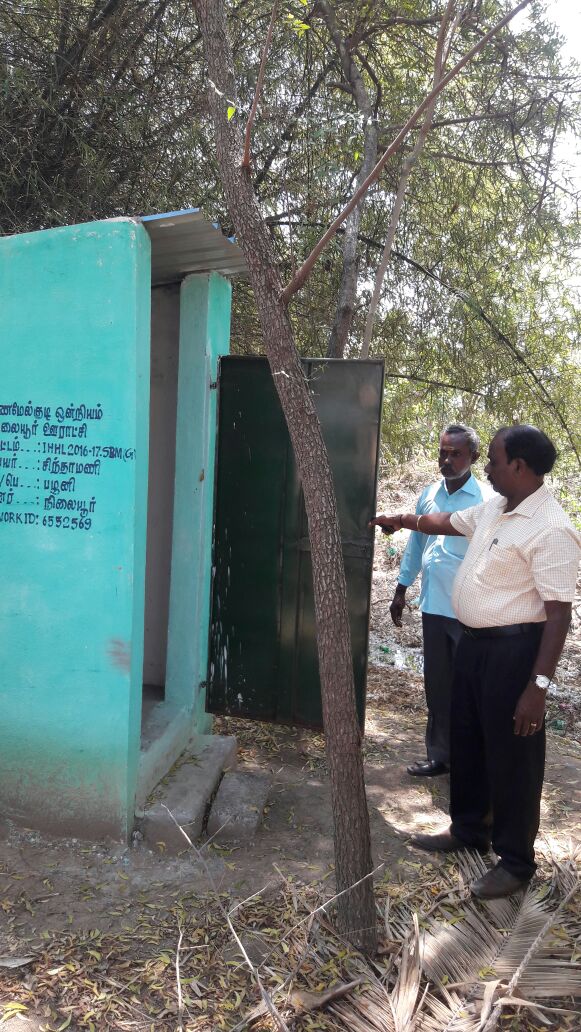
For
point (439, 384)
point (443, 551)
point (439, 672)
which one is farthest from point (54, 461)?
point (439, 384)

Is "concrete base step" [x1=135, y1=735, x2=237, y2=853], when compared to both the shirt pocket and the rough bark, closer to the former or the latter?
the shirt pocket

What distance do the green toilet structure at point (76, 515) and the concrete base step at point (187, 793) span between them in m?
0.10

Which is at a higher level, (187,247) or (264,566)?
(187,247)

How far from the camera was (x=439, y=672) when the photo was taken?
3.99 meters

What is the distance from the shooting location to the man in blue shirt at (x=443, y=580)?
3867 millimetres

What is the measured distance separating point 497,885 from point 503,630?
3.07 ft

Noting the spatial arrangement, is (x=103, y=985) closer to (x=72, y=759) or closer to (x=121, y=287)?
(x=72, y=759)

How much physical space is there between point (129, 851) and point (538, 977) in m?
1.62

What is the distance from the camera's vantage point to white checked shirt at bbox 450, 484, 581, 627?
2682 mm

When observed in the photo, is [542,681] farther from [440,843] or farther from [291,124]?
[291,124]

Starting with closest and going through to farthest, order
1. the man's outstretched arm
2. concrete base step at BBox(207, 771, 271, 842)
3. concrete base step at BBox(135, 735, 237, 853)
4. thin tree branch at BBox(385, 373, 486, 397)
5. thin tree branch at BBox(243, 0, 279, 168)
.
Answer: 1. thin tree branch at BBox(243, 0, 279, 168)
2. concrete base step at BBox(135, 735, 237, 853)
3. concrete base step at BBox(207, 771, 271, 842)
4. the man's outstretched arm
5. thin tree branch at BBox(385, 373, 486, 397)

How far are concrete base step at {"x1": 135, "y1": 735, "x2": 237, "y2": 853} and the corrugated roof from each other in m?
2.24

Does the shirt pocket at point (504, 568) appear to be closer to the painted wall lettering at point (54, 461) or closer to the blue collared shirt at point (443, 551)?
the blue collared shirt at point (443, 551)

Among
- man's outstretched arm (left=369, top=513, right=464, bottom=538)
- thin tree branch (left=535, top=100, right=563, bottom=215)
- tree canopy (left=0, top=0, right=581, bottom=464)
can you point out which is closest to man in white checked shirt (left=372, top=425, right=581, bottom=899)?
man's outstretched arm (left=369, top=513, right=464, bottom=538)
